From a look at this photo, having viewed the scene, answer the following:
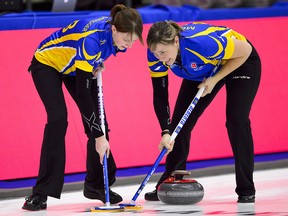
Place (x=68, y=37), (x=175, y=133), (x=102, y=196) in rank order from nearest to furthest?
(x=68, y=37) → (x=175, y=133) → (x=102, y=196)

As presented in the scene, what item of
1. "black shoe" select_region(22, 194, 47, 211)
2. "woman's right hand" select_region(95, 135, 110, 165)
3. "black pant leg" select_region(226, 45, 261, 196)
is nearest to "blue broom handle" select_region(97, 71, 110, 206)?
"woman's right hand" select_region(95, 135, 110, 165)

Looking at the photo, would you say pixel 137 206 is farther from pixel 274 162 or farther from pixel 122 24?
pixel 274 162

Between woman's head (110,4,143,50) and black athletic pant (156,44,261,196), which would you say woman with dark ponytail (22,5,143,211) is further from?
black athletic pant (156,44,261,196)

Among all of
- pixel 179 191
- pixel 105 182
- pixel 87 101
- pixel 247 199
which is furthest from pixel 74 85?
pixel 247 199

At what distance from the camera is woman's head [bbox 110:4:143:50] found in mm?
4574

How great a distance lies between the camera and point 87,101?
185 inches

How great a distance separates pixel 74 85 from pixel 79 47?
0.43 meters

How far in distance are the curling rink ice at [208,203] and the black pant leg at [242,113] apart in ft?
0.58

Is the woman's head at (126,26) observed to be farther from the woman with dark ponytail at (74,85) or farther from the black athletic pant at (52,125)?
the black athletic pant at (52,125)

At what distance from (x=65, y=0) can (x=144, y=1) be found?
1.43 m

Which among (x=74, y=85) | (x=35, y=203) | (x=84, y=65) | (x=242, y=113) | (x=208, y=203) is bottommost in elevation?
(x=208, y=203)

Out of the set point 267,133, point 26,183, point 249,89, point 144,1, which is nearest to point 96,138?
point 249,89

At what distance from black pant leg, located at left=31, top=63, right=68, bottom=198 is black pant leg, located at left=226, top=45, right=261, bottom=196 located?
3.09 ft

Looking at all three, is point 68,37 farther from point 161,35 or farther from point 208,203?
point 208,203
